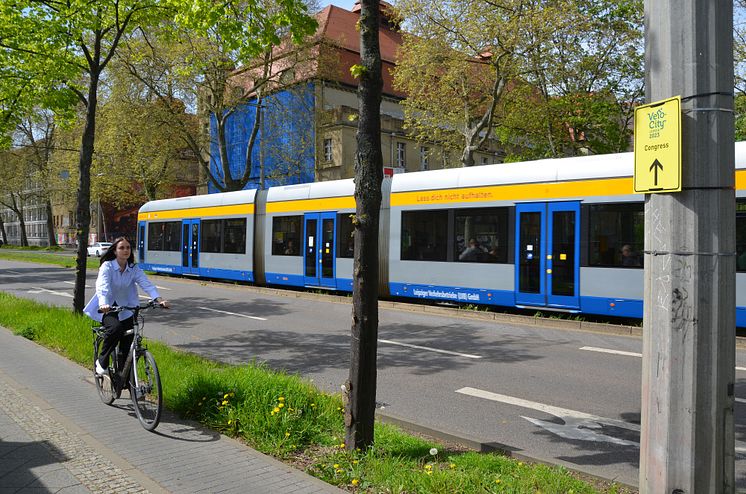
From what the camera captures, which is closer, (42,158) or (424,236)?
(424,236)

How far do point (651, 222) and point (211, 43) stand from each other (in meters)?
26.1

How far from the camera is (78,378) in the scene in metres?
7.18

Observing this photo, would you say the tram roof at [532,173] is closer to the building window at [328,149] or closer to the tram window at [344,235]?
the tram window at [344,235]

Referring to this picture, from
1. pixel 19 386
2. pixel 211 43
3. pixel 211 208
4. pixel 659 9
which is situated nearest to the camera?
pixel 659 9

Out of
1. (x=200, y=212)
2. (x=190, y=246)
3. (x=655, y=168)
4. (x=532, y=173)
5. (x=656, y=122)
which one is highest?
(x=532, y=173)

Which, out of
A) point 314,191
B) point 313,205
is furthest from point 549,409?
point 314,191

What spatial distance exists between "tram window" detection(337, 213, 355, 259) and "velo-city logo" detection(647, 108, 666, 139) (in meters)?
14.2

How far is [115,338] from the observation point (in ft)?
19.7

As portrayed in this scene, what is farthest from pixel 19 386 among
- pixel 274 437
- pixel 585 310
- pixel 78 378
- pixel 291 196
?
pixel 291 196

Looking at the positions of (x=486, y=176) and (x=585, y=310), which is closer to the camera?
(x=585, y=310)

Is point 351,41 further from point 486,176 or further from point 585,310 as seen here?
point 585,310

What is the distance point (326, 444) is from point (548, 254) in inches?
338

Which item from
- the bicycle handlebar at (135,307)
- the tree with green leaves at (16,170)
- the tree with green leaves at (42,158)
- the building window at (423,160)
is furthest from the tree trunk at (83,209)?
the tree with green leaves at (16,170)

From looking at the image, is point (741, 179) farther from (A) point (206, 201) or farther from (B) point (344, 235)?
(A) point (206, 201)
